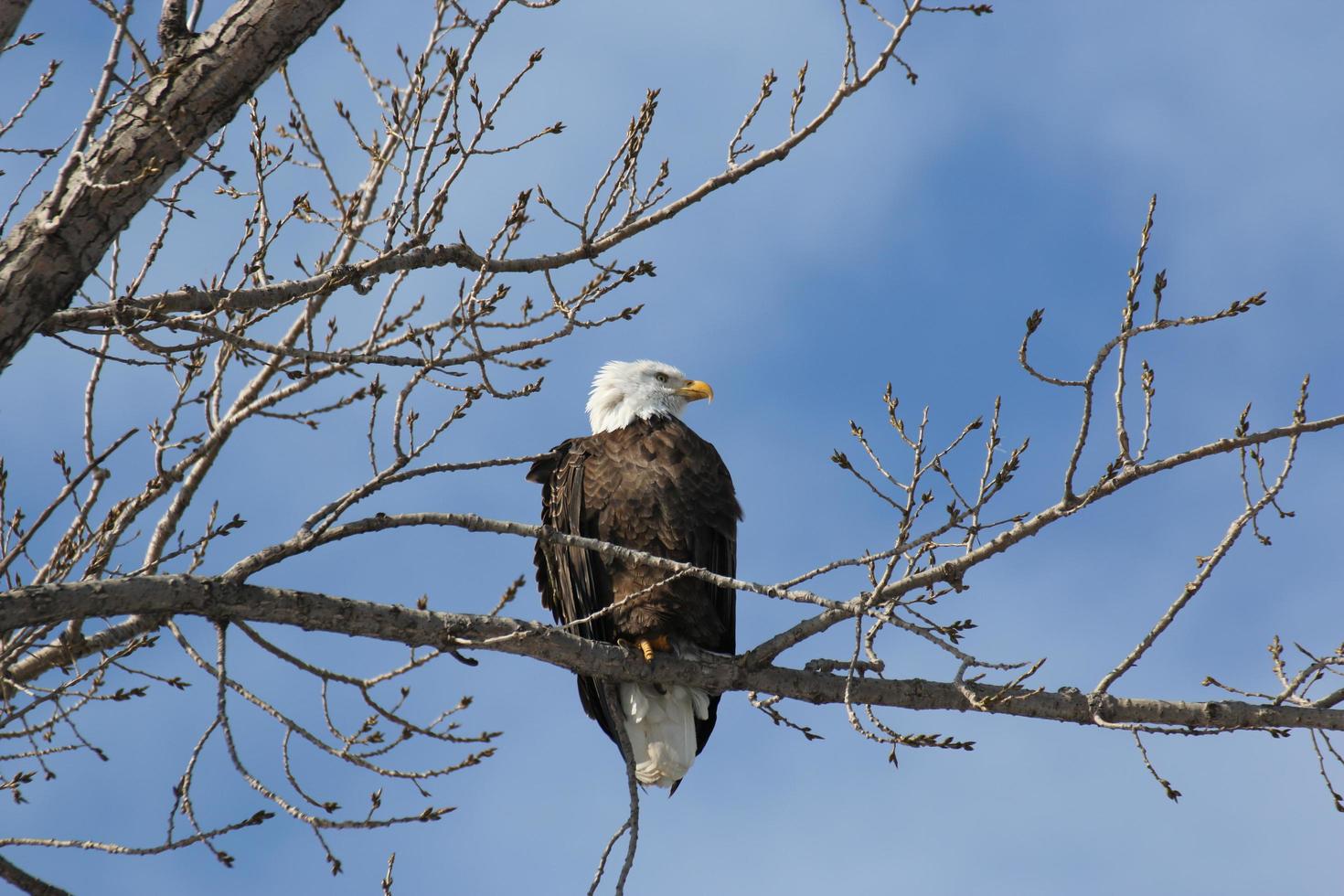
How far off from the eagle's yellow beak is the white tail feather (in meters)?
1.62

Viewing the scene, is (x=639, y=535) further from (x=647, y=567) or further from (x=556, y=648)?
(x=556, y=648)

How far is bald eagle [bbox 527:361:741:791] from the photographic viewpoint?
15.7 ft

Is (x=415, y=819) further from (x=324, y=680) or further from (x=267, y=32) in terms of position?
(x=267, y=32)

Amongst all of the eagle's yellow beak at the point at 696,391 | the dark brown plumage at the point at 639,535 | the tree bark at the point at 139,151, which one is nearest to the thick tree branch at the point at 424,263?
the tree bark at the point at 139,151

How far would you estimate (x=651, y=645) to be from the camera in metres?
4.69

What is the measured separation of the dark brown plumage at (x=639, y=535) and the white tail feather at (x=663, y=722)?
114mm

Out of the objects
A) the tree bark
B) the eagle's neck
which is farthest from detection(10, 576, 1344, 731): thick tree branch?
the eagle's neck

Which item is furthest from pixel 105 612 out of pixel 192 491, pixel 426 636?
pixel 192 491

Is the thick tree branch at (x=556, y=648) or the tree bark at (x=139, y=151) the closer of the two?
the tree bark at (x=139, y=151)

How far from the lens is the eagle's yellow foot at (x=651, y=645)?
4.64 metres

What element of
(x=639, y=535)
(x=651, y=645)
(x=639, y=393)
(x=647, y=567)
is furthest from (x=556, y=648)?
(x=639, y=393)

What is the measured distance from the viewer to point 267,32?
10.0ft

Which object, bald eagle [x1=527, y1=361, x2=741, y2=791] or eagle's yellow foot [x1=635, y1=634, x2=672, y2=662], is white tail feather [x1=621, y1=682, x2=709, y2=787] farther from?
eagle's yellow foot [x1=635, y1=634, x2=672, y2=662]

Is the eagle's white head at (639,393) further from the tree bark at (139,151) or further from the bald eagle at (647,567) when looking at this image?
the tree bark at (139,151)
